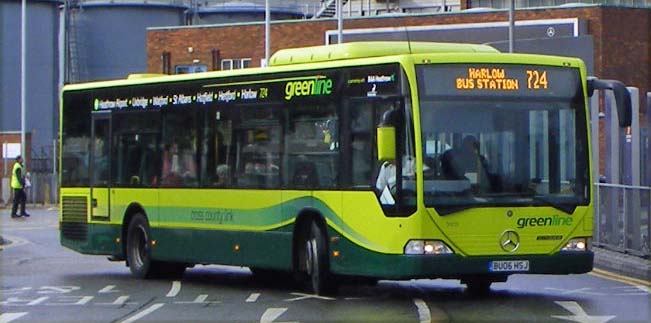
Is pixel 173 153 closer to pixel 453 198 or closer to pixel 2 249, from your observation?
pixel 453 198

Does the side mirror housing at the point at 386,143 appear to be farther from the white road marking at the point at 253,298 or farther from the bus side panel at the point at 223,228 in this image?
the white road marking at the point at 253,298

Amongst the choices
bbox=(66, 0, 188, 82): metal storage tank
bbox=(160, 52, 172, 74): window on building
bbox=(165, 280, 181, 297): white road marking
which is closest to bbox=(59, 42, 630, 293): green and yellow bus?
bbox=(165, 280, 181, 297): white road marking

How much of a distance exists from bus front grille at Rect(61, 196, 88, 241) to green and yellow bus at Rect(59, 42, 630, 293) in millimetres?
3220

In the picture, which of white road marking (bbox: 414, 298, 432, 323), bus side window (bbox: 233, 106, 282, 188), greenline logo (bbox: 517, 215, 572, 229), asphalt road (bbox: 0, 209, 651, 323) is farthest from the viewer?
bus side window (bbox: 233, 106, 282, 188)

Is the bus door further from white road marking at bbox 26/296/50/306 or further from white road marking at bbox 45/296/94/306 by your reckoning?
white road marking at bbox 26/296/50/306

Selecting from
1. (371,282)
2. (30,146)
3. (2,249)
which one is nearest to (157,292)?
(371,282)

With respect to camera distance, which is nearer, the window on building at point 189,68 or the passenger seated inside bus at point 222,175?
the passenger seated inside bus at point 222,175

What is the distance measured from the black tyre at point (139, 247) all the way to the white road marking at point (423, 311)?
551cm

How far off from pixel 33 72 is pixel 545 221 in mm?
55582

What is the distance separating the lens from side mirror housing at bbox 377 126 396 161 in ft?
52.7

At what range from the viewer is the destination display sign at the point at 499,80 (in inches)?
648

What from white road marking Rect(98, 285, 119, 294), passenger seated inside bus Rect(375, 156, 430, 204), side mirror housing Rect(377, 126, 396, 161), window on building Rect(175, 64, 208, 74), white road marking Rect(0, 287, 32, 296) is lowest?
white road marking Rect(98, 285, 119, 294)

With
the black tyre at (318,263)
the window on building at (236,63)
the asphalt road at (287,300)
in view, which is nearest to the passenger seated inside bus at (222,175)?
the asphalt road at (287,300)

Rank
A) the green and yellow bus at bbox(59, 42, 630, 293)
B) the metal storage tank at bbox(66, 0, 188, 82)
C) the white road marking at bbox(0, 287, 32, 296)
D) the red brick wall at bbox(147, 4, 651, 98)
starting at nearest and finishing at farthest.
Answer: the green and yellow bus at bbox(59, 42, 630, 293), the white road marking at bbox(0, 287, 32, 296), the red brick wall at bbox(147, 4, 651, 98), the metal storage tank at bbox(66, 0, 188, 82)
